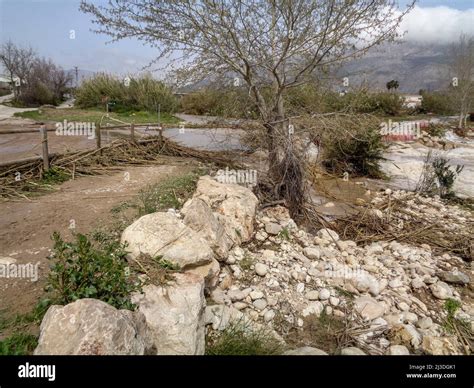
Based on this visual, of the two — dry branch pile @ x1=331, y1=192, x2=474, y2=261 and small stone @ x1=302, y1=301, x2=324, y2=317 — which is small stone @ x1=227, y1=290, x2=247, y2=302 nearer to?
small stone @ x1=302, y1=301, x2=324, y2=317

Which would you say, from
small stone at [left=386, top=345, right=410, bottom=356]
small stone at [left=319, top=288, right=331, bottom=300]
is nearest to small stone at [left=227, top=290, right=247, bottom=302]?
small stone at [left=319, top=288, right=331, bottom=300]

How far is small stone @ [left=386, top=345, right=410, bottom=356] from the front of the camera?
3.04 meters

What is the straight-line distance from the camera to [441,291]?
408 cm

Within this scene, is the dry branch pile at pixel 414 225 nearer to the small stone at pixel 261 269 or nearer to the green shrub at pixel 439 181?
the green shrub at pixel 439 181

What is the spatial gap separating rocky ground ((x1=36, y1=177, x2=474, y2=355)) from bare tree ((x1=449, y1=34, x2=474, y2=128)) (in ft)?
67.5

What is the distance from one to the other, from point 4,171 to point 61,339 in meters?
5.29

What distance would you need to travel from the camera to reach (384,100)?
23.2 metres
